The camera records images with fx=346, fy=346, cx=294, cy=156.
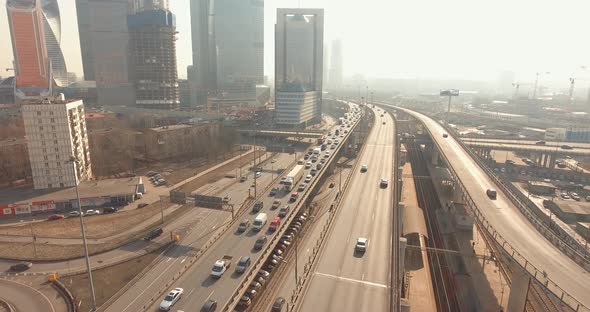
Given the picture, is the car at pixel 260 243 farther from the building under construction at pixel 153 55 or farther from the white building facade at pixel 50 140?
the building under construction at pixel 153 55

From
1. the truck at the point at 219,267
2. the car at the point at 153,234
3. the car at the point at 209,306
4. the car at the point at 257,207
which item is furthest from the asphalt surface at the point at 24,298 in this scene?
the car at the point at 257,207

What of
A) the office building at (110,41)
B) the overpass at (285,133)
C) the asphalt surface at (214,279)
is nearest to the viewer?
the asphalt surface at (214,279)

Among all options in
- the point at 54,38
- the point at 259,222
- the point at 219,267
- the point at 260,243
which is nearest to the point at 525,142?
the point at 259,222

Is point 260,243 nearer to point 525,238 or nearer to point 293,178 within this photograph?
point 293,178

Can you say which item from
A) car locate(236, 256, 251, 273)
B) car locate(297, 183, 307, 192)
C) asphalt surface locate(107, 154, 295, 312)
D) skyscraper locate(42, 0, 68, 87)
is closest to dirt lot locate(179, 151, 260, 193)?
asphalt surface locate(107, 154, 295, 312)

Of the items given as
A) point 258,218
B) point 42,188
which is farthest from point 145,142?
point 258,218

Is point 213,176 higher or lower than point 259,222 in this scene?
lower
